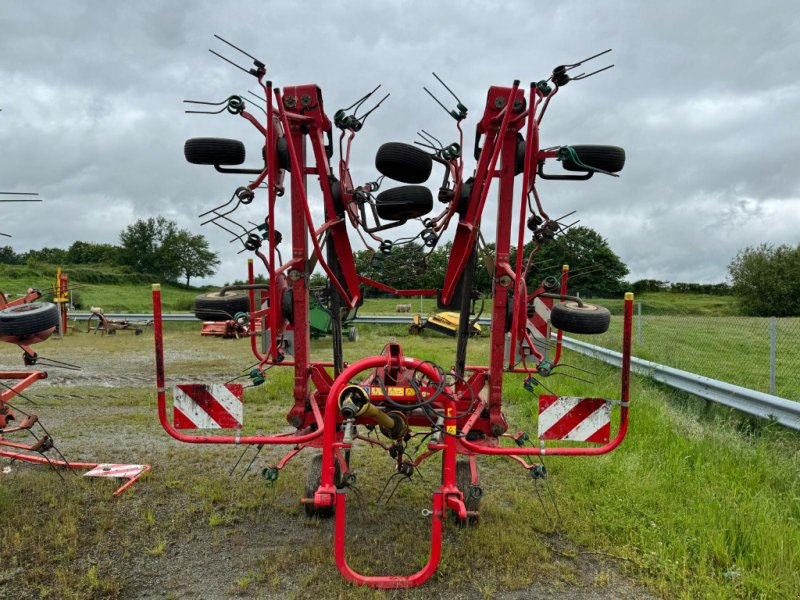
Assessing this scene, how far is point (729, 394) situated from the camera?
18.8 feet

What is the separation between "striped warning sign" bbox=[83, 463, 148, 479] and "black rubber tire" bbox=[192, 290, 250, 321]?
177cm

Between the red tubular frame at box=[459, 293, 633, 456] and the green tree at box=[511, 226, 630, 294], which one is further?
the green tree at box=[511, 226, 630, 294]

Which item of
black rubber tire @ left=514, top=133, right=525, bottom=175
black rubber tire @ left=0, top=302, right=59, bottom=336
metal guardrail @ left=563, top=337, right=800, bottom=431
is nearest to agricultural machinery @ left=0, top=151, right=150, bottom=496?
black rubber tire @ left=0, top=302, right=59, bottom=336

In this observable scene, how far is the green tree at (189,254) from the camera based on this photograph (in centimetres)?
3755

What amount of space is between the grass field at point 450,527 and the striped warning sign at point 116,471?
0.15 m

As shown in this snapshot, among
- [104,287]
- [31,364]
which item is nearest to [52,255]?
[104,287]

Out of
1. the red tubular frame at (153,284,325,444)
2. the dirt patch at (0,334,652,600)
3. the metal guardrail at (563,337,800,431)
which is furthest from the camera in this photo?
the metal guardrail at (563,337,800,431)

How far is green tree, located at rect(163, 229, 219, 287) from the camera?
1478 inches

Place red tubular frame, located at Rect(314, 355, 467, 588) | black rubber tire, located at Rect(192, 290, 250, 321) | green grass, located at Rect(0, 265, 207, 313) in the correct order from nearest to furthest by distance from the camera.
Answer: red tubular frame, located at Rect(314, 355, 467, 588) < black rubber tire, located at Rect(192, 290, 250, 321) < green grass, located at Rect(0, 265, 207, 313)

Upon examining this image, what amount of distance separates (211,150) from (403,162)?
4.19ft

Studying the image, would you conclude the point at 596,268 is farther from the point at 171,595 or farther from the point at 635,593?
the point at 171,595

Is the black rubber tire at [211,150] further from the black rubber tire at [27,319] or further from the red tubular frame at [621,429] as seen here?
the red tubular frame at [621,429]

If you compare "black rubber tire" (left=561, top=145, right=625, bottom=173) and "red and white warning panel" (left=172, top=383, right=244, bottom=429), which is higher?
"black rubber tire" (left=561, top=145, right=625, bottom=173)

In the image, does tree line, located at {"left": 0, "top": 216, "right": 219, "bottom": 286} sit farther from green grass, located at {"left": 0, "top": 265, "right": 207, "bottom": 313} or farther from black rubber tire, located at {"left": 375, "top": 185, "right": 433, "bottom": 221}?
black rubber tire, located at {"left": 375, "top": 185, "right": 433, "bottom": 221}
